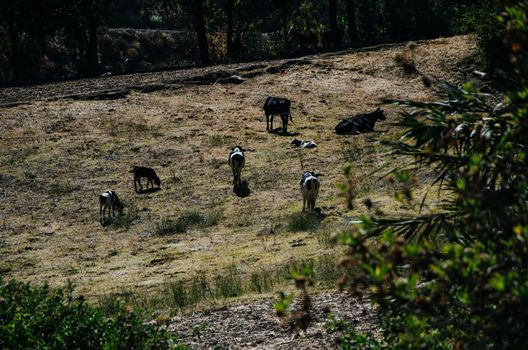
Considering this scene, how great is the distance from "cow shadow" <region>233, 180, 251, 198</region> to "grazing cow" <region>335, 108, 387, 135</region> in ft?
20.7

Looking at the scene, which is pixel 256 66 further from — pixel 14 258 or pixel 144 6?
pixel 144 6

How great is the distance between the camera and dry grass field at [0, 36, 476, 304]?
19484 millimetres

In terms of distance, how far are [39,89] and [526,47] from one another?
35.0 meters

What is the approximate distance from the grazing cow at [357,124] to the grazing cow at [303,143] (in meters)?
1.83

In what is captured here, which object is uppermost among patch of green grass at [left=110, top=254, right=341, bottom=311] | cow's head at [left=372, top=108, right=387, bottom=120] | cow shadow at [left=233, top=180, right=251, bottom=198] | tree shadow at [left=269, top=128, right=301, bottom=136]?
cow's head at [left=372, top=108, right=387, bottom=120]

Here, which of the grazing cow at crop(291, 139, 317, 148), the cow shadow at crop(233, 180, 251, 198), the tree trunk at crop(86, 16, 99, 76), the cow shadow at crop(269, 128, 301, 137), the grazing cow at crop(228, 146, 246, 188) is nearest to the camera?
the cow shadow at crop(233, 180, 251, 198)

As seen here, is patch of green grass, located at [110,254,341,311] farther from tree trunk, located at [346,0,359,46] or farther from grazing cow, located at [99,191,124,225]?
tree trunk, located at [346,0,359,46]

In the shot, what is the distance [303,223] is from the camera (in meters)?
20.6

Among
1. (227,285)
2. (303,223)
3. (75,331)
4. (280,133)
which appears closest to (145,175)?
(280,133)

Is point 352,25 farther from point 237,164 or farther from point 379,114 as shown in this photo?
point 237,164

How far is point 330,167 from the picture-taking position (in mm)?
27156

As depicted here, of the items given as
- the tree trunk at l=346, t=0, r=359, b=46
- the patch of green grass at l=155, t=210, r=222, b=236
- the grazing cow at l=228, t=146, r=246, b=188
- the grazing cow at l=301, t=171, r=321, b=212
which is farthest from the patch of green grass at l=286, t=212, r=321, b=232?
the tree trunk at l=346, t=0, r=359, b=46

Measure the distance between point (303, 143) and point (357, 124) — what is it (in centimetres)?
271

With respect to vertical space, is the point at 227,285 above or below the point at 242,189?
below
